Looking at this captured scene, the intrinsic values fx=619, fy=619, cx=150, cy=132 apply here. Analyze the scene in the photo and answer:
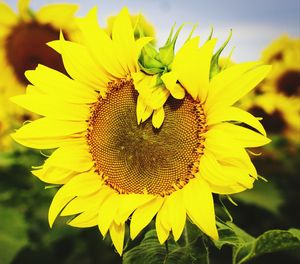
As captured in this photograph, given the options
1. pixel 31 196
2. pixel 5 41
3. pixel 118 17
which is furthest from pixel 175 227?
pixel 5 41

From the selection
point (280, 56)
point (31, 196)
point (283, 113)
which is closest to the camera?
point (31, 196)

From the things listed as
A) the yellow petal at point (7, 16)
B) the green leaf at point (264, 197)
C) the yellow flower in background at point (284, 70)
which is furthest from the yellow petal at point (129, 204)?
the yellow flower in background at point (284, 70)

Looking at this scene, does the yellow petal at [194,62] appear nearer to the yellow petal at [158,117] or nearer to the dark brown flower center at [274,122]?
the yellow petal at [158,117]

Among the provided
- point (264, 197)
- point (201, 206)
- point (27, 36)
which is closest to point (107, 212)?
point (201, 206)

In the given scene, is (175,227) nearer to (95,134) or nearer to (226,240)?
(226,240)

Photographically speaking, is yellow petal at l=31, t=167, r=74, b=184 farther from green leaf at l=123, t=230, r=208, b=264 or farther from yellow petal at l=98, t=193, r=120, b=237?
green leaf at l=123, t=230, r=208, b=264

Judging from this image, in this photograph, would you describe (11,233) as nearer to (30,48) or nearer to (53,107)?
(30,48)

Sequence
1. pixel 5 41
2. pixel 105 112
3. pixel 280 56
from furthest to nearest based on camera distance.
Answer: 1. pixel 280 56
2. pixel 5 41
3. pixel 105 112

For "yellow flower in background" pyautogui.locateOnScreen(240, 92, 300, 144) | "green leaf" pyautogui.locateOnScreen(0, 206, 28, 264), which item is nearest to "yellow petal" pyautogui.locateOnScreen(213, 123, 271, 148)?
"green leaf" pyautogui.locateOnScreen(0, 206, 28, 264)
